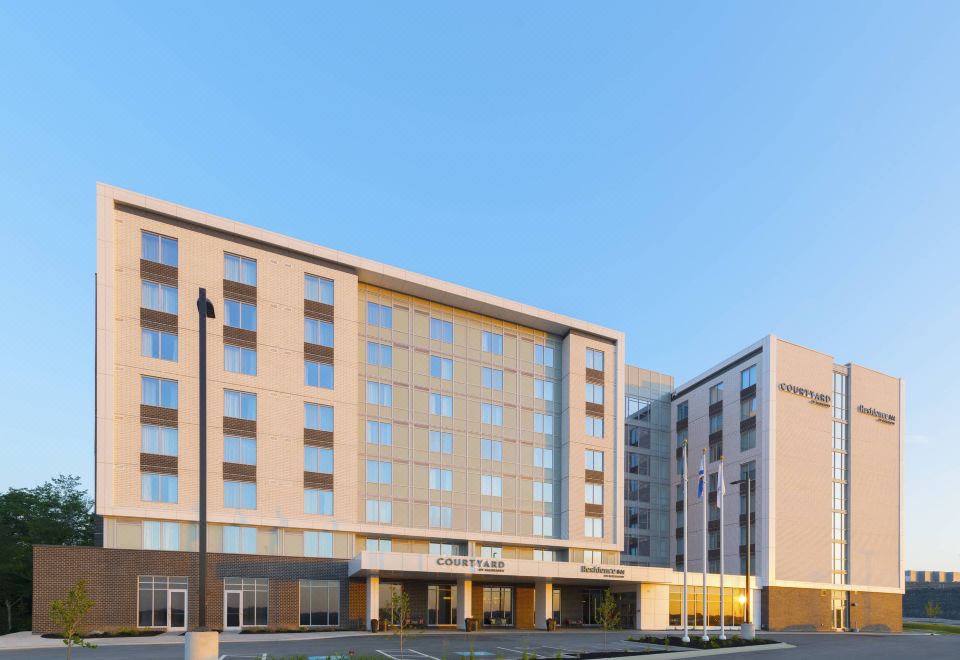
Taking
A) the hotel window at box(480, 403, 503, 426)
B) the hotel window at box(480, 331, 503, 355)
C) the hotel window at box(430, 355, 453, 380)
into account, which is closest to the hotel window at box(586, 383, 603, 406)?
the hotel window at box(480, 403, 503, 426)

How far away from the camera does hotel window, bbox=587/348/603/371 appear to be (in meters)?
63.4

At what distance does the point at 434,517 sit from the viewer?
183ft

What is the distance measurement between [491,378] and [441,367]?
4.17 meters

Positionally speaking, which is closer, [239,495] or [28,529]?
[239,495]

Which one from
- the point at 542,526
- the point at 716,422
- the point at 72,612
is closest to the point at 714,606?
the point at 542,526

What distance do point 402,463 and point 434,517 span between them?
14.5 ft

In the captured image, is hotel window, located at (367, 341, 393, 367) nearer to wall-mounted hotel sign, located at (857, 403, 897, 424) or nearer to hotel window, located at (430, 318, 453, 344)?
hotel window, located at (430, 318, 453, 344)

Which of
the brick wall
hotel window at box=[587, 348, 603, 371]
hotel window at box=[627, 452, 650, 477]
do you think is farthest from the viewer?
hotel window at box=[627, 452, 650, 477]

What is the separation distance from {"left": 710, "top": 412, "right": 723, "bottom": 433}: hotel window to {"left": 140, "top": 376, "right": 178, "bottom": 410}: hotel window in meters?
49.9

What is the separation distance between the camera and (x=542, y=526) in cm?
Answer: 6012

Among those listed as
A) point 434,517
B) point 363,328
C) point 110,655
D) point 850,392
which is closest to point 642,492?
point 850,392

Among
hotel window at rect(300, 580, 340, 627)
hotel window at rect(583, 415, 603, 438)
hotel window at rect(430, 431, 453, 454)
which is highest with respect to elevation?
hotel window at rect(583, 415, 603, 438)

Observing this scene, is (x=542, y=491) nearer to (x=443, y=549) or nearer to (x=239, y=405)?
(x=443, y=549)

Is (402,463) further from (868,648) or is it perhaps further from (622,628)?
(868,648)
